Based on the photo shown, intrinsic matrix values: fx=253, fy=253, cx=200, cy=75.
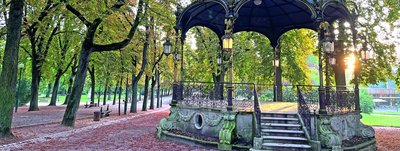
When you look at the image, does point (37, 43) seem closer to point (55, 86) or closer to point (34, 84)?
point (34, 84)

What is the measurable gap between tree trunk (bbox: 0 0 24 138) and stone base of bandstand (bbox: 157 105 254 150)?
6198 millimetres

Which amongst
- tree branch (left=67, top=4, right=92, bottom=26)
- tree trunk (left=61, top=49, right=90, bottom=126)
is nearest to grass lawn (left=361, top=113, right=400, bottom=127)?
tree trunk (left=61, top=49, right=90, bottom=126)

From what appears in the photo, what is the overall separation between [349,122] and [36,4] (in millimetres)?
18496

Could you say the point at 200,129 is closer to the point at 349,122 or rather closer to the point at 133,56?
the point at 349,122

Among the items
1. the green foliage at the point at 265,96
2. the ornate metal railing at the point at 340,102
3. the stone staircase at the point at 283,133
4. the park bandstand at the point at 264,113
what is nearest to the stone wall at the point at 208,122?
the park bandstand at the point at 264,113

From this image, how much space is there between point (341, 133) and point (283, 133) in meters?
2.68

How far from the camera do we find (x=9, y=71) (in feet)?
34.1

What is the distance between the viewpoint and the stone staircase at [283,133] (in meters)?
8.19

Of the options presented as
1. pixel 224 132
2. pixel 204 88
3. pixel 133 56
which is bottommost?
pixel 224 132

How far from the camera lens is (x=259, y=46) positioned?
71.7 feet

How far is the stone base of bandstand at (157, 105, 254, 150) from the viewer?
9148 mm

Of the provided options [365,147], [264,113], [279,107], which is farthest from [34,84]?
[365,147]

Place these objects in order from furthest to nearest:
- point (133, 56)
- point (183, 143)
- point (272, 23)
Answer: point (133, 56) < point (272, 23) < point (183, 143)

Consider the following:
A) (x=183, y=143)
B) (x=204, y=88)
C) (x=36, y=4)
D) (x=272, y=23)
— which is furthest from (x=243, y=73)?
(x=36, y=4)
